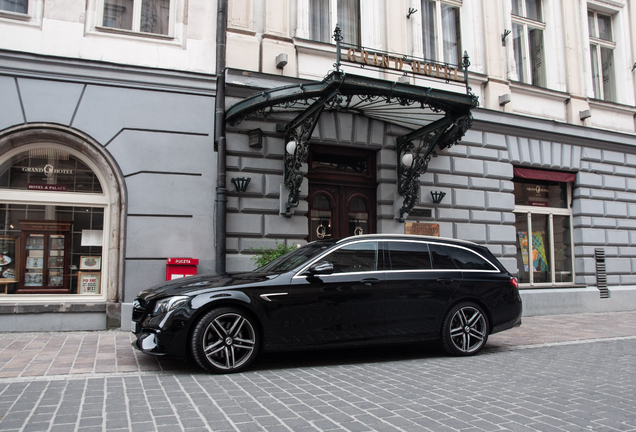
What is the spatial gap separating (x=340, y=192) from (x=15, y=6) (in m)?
6.94

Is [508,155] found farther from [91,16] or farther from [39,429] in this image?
[39,429]

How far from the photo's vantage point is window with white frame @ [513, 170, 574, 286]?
12.5 m

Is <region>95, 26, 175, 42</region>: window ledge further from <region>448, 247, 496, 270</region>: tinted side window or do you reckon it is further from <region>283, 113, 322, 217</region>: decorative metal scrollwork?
<region>448, 247, 496, 270</region>: tinted side window

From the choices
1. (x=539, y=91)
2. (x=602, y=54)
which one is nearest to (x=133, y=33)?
(x=539, y=91)

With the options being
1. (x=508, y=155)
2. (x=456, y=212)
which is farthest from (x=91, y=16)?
(x=508, y=155)

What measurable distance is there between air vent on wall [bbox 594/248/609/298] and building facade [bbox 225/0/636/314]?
0.03 meters

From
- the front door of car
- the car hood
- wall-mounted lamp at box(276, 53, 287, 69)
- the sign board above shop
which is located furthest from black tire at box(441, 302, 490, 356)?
wall-mounted lamp at box(276, 53, 287, 69)

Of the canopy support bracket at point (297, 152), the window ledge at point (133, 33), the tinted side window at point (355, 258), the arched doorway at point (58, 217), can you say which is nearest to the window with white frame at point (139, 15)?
the window ledge at point (133, 33)

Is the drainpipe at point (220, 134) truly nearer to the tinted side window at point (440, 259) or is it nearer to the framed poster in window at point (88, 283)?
the framed poster in window at point (88, 283)

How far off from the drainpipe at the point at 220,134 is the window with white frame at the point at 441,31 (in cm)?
513

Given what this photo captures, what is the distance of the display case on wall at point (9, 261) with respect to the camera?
8.29m

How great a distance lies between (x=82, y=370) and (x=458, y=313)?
4.66 metres

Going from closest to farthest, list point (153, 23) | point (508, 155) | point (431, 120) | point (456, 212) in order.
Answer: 1. point (153, 23)
2. point (431, 120)
3. point (456, 212)
4. point (508, 155)

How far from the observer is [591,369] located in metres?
5.79
